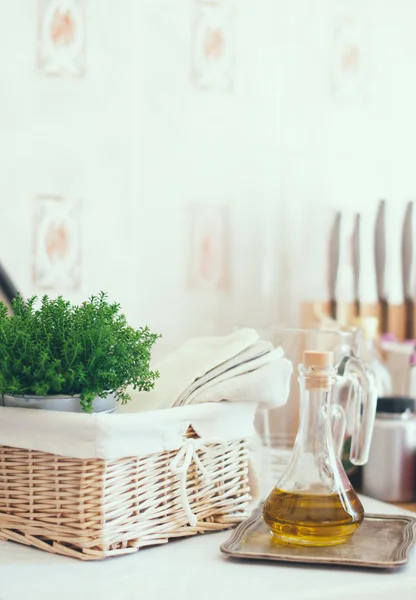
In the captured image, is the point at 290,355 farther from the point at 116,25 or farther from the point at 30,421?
the point at 116,25

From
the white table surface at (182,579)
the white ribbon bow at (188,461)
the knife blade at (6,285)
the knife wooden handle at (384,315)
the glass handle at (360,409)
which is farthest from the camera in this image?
the knife wooden handle at (384,315)

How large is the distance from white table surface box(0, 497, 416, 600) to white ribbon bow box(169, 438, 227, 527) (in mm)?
41

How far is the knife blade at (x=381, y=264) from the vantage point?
1.63 meters

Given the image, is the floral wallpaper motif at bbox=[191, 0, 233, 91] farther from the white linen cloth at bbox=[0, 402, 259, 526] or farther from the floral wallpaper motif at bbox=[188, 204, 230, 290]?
the white linen cloth at bbox=[0, 402, 259, 526]

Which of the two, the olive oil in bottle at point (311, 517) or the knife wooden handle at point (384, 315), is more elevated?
the knife wooden handle at point (384, 315)

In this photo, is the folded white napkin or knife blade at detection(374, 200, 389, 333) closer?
the folded white napkin

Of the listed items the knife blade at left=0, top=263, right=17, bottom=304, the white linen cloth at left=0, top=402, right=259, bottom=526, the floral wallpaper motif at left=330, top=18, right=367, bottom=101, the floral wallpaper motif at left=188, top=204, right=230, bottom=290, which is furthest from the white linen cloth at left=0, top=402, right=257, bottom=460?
the floral wallpaper motif at left=330, top=18, right=367, bottom=101

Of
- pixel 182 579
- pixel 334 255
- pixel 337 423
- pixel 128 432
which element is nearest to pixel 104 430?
pixel 128 432

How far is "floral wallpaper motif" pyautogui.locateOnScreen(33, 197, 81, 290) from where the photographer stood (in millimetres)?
1430

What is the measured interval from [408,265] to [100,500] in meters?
1.10

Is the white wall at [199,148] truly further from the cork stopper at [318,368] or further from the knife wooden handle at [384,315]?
the cork stopper at [318,368]

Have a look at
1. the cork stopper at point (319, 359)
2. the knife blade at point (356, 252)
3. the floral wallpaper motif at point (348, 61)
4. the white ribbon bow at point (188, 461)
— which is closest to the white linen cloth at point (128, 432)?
the white ribbon bow at point (188, 461)

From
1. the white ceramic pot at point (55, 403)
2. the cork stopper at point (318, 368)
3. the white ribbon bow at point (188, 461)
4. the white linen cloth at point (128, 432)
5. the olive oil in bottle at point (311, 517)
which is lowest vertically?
the olive oil in bottle at point (311, 517)

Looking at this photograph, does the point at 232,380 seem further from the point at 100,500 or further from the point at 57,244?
the point at 57,244
